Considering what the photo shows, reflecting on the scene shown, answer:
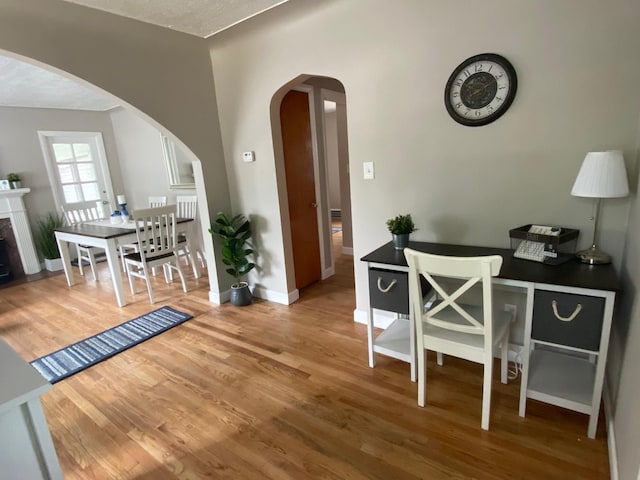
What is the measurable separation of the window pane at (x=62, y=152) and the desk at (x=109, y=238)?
5.87 ft

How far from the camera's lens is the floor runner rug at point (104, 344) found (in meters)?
2.53

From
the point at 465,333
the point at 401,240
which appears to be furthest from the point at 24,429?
the point at 401,240

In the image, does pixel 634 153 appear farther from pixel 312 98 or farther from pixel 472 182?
pixel 312 98

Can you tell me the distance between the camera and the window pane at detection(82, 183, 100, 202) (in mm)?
5680

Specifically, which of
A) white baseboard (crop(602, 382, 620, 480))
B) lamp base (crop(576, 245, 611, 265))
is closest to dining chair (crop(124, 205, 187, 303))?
lamp base (crop(576, 245, 611, 265))

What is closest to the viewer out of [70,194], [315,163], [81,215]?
[315,163]

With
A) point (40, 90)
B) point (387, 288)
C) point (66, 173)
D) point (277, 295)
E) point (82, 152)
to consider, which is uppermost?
point (40, 90)

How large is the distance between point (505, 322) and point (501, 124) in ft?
3.75

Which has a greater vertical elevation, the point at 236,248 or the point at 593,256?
the point at 593,256

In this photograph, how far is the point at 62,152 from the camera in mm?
5398

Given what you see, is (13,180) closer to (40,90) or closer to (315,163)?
(40,90)

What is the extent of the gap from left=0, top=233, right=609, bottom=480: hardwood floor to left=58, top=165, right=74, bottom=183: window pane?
3.44 meters

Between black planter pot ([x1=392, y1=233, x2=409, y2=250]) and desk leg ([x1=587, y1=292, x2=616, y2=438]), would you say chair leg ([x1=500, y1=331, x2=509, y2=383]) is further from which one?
black planter pot ([x1=392, y1=233, x2=409, y2=250])

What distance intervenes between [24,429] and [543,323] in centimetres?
200
